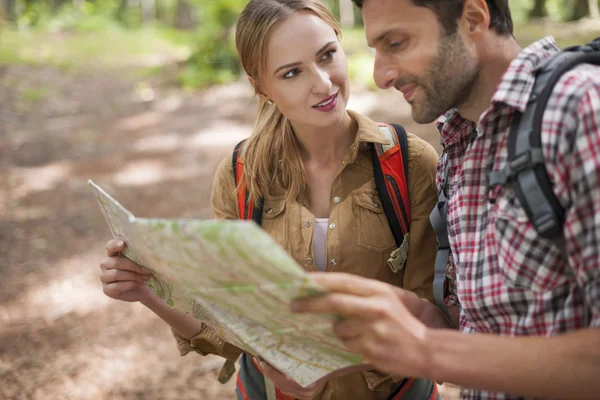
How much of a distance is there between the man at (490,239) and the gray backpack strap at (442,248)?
43 mm

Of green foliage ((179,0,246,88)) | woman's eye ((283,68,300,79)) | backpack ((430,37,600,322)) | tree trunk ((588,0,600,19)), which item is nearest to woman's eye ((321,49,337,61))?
woman's eye ((283,68,300,79))

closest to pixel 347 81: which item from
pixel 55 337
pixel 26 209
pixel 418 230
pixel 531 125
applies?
pixel 418 230

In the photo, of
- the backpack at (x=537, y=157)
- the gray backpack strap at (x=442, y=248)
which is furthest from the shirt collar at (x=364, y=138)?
the backpack at (x=537, y=157)

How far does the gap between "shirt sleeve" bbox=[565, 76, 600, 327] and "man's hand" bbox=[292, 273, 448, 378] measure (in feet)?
1.23

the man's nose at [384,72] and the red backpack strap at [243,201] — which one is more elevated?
the man's nose at [384,72]

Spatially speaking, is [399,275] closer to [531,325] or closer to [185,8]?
[531,325]

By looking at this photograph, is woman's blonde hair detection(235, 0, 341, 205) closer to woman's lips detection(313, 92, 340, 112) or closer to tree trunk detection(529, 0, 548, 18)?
woman's lips detection(313, 92, 340, 112)

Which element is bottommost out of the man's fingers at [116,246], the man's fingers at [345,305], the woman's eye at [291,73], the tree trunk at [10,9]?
the man's fingers at [116,246]

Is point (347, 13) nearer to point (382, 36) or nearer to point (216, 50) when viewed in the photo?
point (216, 50)

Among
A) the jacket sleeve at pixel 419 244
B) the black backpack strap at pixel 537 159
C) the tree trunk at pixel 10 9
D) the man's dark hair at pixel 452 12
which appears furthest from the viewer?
the tree trunk at pixel 10 9

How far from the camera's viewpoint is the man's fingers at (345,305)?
1235mm

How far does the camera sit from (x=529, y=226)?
1.33 metres

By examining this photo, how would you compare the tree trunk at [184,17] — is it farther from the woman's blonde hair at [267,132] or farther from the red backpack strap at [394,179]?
the red backpack strap at [394,179]

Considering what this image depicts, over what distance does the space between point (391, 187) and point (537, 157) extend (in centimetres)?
81
